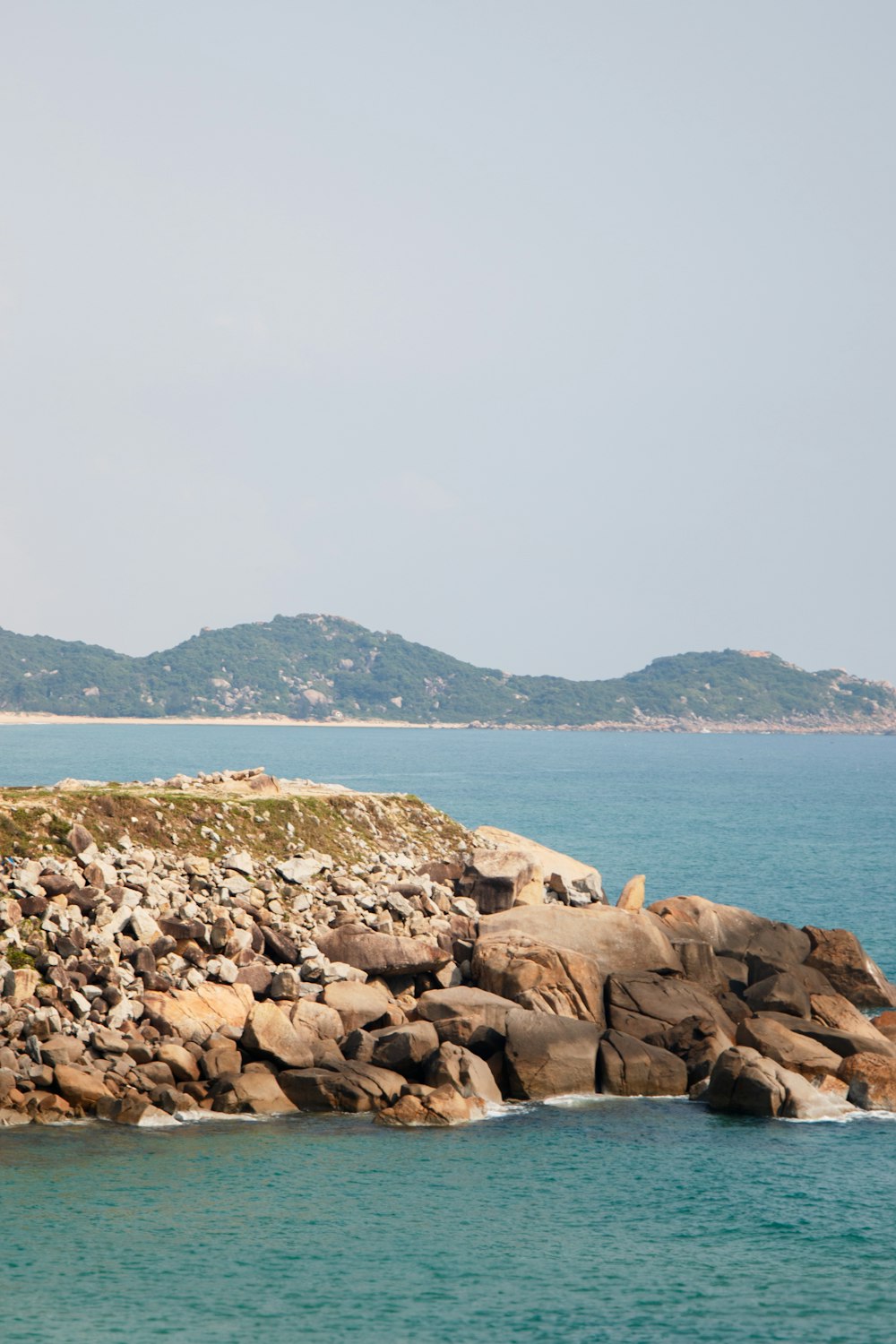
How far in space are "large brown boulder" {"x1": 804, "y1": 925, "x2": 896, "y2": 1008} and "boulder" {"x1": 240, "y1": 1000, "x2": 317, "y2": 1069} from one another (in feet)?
62.4

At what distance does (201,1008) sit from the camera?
3169 centimetres

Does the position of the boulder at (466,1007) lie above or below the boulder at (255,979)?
below

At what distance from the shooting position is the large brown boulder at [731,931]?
138 feet

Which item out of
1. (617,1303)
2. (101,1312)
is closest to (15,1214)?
(101,1312)

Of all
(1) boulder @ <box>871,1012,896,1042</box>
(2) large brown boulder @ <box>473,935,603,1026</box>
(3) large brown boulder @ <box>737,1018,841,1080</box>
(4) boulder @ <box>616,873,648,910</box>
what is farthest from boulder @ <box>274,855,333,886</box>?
(1) boulder @ <box>871,1012,896,1042</box>

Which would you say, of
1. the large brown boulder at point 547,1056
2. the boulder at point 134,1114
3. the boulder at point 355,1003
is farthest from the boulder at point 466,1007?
the boulder at point 134,1114

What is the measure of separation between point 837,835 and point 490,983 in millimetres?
66493

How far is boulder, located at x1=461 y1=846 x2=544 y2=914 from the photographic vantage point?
40.7 metres

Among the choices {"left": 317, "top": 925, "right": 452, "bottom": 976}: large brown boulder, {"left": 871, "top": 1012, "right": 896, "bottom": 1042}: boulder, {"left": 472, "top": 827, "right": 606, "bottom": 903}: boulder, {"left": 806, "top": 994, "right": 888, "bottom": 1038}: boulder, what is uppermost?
{"left": 472, "top": 827, "right": 606, "bottom": 903}: boulder

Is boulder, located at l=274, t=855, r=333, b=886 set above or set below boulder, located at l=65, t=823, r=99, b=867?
below

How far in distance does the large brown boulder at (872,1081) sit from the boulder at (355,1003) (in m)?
11.0

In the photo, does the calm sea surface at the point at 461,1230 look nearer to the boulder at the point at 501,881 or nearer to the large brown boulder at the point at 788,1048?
the large brown boulder at the point at 788,1048

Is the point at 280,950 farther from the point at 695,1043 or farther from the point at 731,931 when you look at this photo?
the point at 731,931

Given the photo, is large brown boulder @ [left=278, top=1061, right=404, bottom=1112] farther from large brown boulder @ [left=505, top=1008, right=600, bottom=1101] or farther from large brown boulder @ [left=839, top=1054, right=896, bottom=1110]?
large brown boulder @ [left=839, top=1054, right=896, bottom=1110]
